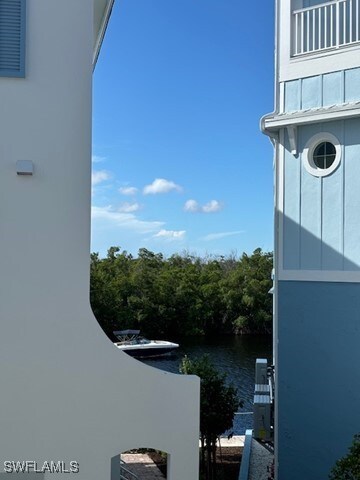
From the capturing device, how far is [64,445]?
409 centimetres

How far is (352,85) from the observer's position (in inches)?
249

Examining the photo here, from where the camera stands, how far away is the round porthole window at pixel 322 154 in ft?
21.3

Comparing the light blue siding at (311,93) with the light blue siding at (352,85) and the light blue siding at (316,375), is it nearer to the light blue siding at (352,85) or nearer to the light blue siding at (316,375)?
the light blue siding at (352,85)

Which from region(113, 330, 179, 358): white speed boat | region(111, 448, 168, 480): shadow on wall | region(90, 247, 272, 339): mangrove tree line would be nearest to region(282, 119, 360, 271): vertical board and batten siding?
region(111, 448, 168, 480): shadow on wall

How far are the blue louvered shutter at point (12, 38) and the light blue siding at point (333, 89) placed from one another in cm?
395

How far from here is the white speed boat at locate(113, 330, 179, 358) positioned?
94.4ft

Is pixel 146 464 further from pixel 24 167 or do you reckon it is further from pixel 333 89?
pixel 333 89

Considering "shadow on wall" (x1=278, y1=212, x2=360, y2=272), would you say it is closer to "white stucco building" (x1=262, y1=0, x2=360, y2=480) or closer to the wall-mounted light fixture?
"white stucco building" (x1=262, y1=0, x2=360, y2=480)

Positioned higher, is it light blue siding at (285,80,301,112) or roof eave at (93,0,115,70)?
roof eave at (93,0,115,70)

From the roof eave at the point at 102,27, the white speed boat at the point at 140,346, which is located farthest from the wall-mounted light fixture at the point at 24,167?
the white speed boat at the point at 140,346

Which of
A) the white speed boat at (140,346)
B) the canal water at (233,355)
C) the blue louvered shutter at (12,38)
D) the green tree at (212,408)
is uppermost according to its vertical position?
the blue louvered shutter at (12,38)

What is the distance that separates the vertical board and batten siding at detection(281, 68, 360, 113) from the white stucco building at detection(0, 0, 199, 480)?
3.45m

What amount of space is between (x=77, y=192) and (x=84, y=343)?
4.11ft

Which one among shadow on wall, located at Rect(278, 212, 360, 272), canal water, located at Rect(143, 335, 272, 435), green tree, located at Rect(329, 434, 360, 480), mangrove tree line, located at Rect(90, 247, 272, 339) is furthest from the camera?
mangrove tree line, located at Rect(90, 247, 272, 339)
